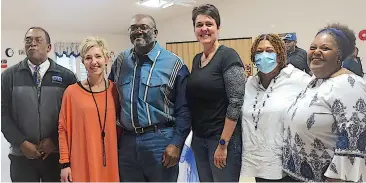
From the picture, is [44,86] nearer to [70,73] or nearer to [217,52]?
[70,73]

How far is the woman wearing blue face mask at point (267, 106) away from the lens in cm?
179

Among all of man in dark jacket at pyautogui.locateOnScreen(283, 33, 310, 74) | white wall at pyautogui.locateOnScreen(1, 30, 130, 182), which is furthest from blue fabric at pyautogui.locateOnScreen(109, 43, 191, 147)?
white wall at pyautogui.locateOnScreen(1, 30, 130, 182)

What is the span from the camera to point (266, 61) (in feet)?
6.03

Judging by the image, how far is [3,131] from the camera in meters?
1.99

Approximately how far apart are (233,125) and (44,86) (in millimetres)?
1009

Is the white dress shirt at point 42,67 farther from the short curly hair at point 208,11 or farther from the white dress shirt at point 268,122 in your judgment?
the white dress shirt at point 268,122

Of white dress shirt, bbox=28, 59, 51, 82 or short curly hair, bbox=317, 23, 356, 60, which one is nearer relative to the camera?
short curly hair, bbox=317, 23, 356, 60

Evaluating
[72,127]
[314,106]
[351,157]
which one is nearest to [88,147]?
[72,127]

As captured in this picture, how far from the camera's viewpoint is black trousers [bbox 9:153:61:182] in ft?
6.56

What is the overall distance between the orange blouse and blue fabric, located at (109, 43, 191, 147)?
0.35ft

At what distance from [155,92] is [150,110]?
0.09 m

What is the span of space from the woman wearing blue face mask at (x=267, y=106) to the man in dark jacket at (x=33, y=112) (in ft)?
3.31

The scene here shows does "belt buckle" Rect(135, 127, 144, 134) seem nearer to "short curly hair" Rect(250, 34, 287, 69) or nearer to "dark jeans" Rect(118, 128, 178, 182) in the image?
"dark jeans" Rect(118, 128, 178, 182)

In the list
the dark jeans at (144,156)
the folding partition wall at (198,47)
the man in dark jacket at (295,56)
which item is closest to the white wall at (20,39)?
the folding partition wall at (198,47)
